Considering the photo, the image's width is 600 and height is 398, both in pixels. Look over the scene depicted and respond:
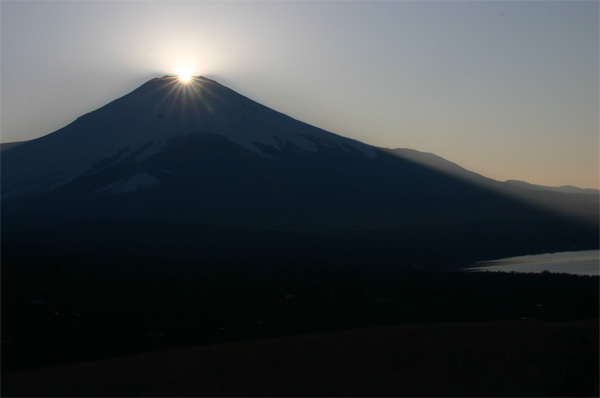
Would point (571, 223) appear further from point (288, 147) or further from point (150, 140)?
point (150, 140)

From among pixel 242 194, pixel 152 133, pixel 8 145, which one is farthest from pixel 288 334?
pixel 8 145

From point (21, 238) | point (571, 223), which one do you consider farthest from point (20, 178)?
point (571, 223)

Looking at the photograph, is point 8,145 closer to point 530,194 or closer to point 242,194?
point 242,194

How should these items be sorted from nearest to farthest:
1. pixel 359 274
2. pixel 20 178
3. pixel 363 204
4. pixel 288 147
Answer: pixel 359 274 → pixel 363 204 → pixel 20 178 → pixel 288 147

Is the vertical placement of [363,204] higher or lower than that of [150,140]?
lower

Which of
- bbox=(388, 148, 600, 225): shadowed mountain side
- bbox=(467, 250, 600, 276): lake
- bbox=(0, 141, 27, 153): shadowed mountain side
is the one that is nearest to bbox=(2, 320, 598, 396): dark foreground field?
bbox=(467, 250, 600, 276): lake

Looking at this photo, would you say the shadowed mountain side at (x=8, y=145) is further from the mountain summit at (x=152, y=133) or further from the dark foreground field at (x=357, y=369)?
the dark foreground field at (x=357, y=369)

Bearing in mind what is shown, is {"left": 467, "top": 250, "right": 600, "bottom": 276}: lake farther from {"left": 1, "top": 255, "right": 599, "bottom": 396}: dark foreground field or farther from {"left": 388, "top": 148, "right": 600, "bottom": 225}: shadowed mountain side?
{"left": 388, "top": 148, "right": 600, "bottom": 225}: shadowed mountain side

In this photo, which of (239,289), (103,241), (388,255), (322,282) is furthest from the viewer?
(103,241)
